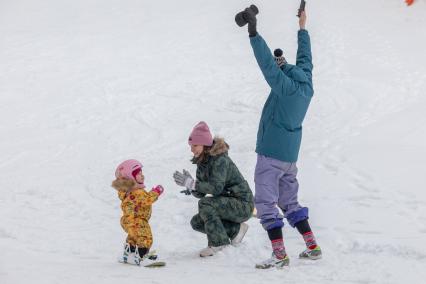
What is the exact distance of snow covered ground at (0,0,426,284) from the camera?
6070mm

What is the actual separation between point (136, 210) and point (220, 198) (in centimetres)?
85

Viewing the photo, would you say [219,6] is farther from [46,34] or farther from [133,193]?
[133,193]

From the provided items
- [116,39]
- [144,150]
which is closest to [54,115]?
[144,150]

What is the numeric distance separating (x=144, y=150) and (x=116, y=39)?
8781mm

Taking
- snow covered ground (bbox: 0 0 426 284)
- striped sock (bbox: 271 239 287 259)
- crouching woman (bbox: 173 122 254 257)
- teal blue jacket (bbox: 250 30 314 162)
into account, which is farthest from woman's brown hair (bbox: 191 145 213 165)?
striped sock (bbox: 271 239 287 259)

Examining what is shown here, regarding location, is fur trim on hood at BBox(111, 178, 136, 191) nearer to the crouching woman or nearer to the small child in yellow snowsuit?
the small child in yellow snowsuit

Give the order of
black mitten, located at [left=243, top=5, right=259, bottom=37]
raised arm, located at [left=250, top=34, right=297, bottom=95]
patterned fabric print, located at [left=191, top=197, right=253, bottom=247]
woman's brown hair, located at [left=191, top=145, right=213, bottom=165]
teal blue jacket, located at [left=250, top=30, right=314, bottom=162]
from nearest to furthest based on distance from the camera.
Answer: black mitten, located at [left=243, top=5, right=259, bottom=37]
raised arm, located at [left=250, top=34, right=297, bottom=95]
teal blue jacket, located at [left=250, top=30, right=314, bottom=162]
woman's brown hair, located at [left=191, top=145, right=213, bottom=165]
patterned fabric print, located at [left=191, top=197, right=253, bottom=247]

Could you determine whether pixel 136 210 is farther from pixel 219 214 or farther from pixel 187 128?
pixel 187 128

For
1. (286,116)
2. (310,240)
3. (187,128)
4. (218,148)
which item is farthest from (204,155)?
(187,128)

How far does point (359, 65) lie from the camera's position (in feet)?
49.9

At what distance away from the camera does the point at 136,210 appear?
5824 millimetres

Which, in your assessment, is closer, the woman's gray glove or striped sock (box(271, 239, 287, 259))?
striped sock (box(271, 239, 287, 259))

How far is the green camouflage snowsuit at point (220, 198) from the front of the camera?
19.7 feet

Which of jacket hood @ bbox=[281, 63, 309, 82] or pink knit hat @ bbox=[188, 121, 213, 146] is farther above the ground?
jacket hood @ bbox=[281, 63, 309, 82]
